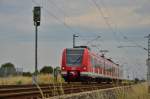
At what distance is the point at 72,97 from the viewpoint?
16.9 metres

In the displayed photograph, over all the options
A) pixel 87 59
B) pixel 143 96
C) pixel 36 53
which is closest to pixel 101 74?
pixel 87 59

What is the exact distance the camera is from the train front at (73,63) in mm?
42156

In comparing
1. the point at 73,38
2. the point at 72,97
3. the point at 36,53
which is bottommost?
the point at 72,97

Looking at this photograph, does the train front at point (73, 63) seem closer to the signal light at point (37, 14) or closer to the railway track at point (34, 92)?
the signal light at point (37, 14)

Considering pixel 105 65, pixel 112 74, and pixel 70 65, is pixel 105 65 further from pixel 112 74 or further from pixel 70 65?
pixel 70 65

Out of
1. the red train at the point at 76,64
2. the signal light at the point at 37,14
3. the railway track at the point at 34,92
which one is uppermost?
the signal light at the point at 37,14

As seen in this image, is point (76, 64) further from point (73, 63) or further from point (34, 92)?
point (34, 92)

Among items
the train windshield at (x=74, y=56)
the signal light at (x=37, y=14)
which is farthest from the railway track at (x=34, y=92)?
the train windshield at (x=74, y=56)

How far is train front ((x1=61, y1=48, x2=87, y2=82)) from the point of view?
42.2 m

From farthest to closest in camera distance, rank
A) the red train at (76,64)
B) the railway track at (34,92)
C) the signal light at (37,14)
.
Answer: the red train at (76,64)
the signal light at (37,14)
the railway track at (34,92)

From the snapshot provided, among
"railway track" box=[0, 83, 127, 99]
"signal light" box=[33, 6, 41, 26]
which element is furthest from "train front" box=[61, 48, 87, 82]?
"railway track" box=[0, 83, 127, 99]

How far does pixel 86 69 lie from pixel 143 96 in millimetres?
22271

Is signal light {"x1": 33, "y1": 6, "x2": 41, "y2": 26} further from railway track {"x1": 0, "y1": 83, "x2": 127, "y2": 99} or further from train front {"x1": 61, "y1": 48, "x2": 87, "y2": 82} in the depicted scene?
railway track {"x1": 0, "y1": 83, "x2": 127, "y2": 99}

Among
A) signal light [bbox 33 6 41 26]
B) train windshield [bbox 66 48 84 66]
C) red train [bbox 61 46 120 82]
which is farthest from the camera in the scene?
train windshield [bbox 66 48 84 66]
